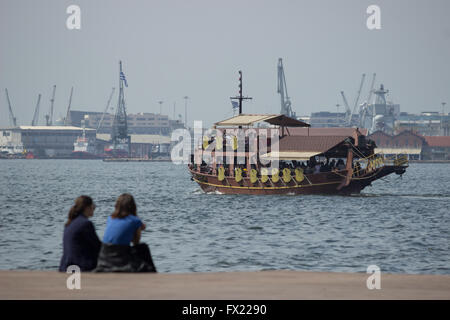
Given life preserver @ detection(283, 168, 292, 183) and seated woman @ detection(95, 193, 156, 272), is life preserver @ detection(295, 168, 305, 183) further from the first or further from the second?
seated woman @ detection(95, 193, 156, 272)

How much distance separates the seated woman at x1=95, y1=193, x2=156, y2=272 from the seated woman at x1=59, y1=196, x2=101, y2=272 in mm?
165

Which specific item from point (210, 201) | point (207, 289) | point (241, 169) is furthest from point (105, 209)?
point (207, 289)

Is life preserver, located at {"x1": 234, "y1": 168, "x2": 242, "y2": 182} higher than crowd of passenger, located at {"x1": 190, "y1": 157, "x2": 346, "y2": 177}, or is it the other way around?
crowd of passenger, located at {"x1": 190, "y1": 157, "x2": 346, "y2": 177}

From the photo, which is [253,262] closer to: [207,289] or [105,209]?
[207,289]

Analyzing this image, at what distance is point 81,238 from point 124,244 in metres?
0.70

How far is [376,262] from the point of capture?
22.6 meters

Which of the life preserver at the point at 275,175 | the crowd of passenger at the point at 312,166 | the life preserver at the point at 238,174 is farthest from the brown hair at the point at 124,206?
the life preserver at the point at 238,174

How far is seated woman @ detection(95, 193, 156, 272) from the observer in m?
12.3

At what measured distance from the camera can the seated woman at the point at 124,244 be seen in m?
12.3

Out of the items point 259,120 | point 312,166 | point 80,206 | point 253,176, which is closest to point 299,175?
point 312,166

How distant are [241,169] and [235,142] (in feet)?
6.91

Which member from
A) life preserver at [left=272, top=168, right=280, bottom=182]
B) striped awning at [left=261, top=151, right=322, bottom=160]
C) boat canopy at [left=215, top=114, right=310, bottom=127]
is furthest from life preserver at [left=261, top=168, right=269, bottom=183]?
boat canopy at [left=215, top=114, right=310, bottom=127]

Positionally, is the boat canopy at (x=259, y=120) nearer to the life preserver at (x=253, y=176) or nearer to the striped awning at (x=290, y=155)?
the striped awning at (x=290, y=155)

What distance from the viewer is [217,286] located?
11.8 metres
